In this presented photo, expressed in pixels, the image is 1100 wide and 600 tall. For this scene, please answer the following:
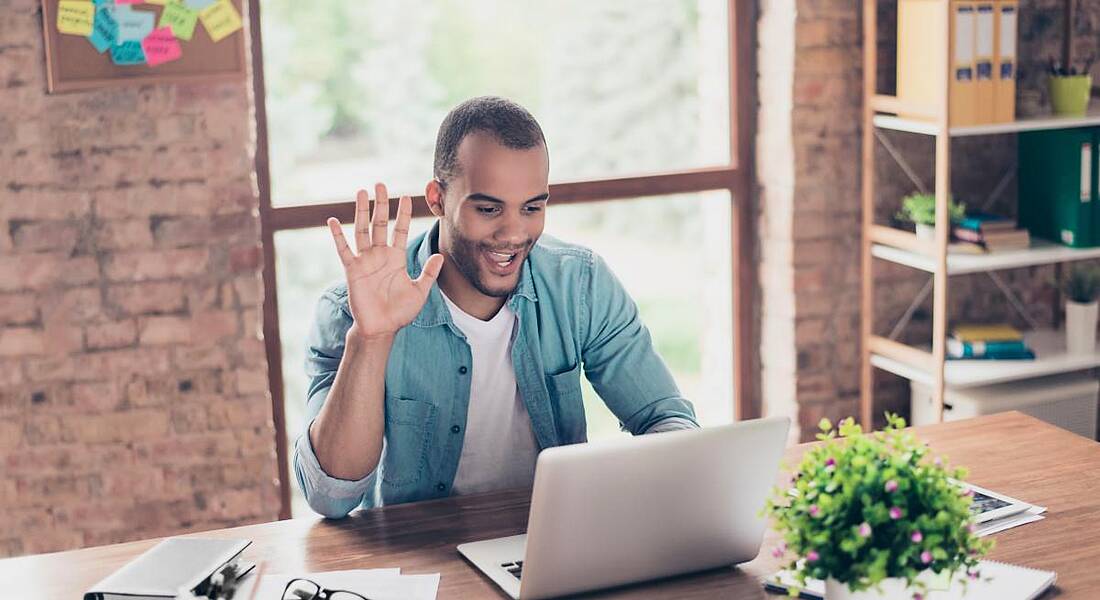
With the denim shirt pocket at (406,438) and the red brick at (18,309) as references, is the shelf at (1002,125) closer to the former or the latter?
the denim shirt pocket at (406,438)

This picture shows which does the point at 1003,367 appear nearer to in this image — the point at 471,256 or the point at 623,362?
the point at 623,362

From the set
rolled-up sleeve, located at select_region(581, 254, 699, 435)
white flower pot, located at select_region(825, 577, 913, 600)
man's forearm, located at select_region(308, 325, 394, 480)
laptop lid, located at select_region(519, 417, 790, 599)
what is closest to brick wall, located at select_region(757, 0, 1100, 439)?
rolled-up sleeve, located at select_region(581, 254, 699, 435)

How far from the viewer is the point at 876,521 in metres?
1.47

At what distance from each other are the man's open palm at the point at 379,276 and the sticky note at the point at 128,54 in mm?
1213

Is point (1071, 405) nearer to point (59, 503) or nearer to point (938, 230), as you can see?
point (938, 230)

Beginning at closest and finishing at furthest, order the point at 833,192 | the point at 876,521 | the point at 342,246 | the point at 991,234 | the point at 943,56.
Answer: the point at 876,521, the point at 342,246, the point at 943,56, the point at 991,234, the point at 833,192

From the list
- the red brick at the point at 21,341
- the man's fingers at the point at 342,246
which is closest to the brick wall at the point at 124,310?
the red brick at the point at 21,341

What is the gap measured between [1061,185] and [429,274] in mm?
2133

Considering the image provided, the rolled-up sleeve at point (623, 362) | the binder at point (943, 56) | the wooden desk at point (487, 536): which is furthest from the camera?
the binder at point (943, 56)

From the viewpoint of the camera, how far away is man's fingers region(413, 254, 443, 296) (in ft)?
6.88

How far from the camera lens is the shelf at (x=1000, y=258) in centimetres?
336

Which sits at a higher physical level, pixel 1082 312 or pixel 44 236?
pixel 44 236

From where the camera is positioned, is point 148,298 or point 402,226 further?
point 148,298

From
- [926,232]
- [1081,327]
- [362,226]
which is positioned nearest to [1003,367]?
[1081,327]
